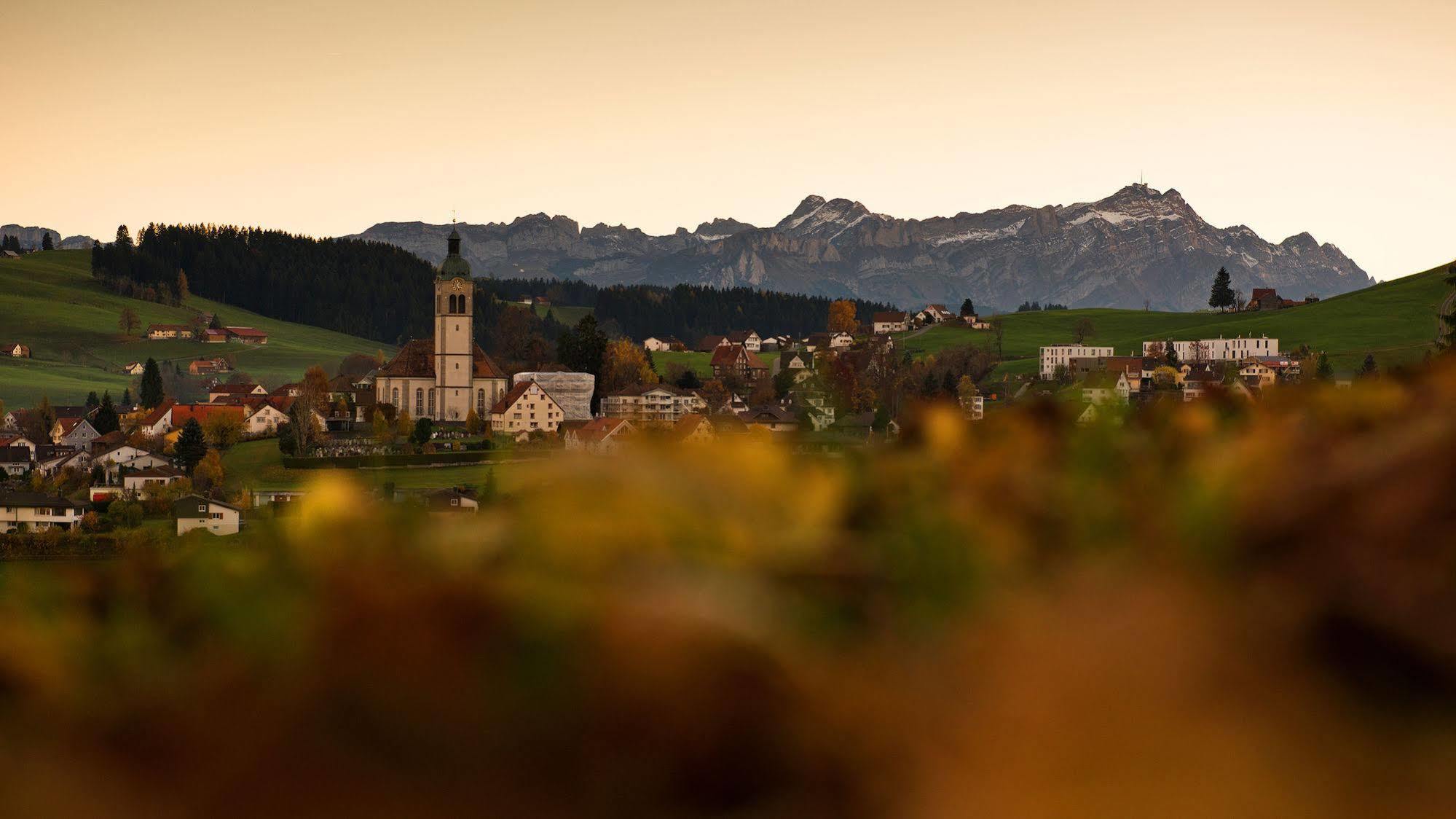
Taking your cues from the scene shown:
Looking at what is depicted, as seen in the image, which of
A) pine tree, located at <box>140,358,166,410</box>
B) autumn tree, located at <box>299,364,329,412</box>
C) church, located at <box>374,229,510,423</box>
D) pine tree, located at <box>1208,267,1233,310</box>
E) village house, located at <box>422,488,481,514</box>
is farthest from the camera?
pine tree, located at <box>1208,267,1233,310</box>

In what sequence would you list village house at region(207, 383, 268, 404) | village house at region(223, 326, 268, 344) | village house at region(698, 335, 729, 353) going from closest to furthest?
village house at region(207, 383, 268, 404)
village house at region(698, 335, 729, 353)
village house at region(223, 326, 268, 344)

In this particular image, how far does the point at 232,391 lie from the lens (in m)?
109

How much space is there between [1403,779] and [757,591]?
0.82 metres

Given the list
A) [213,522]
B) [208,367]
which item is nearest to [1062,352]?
[208,367]

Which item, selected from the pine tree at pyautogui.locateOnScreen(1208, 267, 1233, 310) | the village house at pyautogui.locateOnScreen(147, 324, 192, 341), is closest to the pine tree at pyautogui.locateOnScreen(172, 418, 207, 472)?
the village house at pyautogui.locateOnScreen(147, 324, 192, 341)

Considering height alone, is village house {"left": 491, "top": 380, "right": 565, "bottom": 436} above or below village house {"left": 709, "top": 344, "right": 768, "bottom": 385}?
below

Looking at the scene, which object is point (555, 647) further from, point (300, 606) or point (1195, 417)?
point (1195, 417)

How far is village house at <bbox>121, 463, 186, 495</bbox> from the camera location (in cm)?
5931

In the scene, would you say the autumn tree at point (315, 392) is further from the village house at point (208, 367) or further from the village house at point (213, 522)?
the village house at point (213, 522)

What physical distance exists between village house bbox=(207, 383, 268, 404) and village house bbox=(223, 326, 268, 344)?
1752 inches

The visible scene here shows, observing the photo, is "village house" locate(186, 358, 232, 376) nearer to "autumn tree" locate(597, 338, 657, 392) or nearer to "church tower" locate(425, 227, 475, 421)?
"church tower" locate(425, 227, 475, 421)

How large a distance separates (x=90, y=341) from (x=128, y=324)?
5303 millimetres

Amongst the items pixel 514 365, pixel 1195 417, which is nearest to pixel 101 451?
pixel 514 365

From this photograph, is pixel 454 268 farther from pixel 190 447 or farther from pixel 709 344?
pixel 709 344
